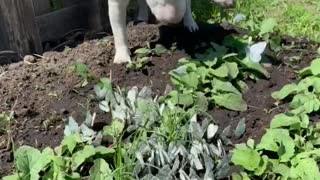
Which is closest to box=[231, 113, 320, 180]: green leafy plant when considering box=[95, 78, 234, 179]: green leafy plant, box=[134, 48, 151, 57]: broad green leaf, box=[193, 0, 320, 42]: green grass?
box=[95, 78, 234, 179]: green leafy plant

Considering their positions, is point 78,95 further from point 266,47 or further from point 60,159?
point 266,47

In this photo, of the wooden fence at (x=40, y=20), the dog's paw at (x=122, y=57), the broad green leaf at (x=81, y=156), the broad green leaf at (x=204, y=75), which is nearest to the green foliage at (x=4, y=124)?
the broad green leaf at (x=81, y=156)

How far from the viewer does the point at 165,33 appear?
4.16 m

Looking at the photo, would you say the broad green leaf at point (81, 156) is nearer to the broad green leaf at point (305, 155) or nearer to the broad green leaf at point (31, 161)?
the broad green leaf at point (31, 161)

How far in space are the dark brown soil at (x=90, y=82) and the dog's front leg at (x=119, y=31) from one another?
0.07 metres

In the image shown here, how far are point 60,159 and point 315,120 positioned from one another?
1281 millimetres

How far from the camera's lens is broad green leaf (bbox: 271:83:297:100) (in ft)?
10.8

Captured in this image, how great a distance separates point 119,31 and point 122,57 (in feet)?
0.53

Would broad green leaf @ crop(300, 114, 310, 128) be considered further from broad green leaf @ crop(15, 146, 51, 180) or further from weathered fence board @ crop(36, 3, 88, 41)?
weathered fence board @ crop(36, 3, 88, 41)

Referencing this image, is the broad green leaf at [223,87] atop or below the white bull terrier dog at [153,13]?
below

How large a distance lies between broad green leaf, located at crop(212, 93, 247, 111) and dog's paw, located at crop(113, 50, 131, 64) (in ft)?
2.39

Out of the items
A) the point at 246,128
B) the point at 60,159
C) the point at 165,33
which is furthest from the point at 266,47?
the point at 60,159

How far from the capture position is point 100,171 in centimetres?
266

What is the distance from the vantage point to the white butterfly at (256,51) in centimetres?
368
